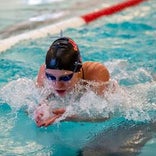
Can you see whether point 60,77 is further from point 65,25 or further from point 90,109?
point 65,25

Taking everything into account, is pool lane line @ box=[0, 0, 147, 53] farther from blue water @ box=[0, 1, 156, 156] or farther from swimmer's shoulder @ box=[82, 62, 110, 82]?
swimmer's shoulder @ box=[82, 62, 110, 82]

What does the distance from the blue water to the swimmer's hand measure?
0.19 metres

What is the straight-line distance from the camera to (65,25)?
639cm

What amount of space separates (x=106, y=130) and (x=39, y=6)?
17.6ft

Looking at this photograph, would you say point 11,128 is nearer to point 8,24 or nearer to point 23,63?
point 23,63

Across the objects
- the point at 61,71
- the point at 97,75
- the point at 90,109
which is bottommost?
the point at 90,109

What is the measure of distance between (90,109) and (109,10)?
4558mm

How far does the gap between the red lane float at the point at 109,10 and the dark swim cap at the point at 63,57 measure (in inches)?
153

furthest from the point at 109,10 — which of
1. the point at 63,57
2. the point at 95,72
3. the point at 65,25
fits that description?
the point at 63,57

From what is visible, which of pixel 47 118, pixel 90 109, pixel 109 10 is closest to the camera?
pixel 47 118

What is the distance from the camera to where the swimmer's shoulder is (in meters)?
3.10

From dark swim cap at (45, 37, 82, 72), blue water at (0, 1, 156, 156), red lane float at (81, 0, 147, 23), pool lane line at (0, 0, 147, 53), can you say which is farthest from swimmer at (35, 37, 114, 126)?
red lane float at (81, 0, 147, 23)

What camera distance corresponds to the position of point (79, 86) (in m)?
3.08

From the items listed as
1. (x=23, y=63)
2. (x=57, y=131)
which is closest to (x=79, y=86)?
(x=57, y=131)
